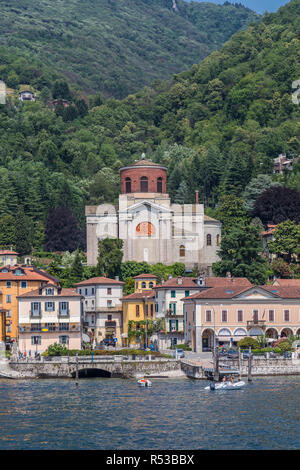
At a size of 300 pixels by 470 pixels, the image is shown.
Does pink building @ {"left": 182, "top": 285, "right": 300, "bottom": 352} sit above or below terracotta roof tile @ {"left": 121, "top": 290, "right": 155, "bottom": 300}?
below

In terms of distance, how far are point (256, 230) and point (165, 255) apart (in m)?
14.6

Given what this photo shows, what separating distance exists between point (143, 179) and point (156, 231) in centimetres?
918

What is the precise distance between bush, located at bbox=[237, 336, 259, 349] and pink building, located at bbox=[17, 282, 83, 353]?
1538 cm

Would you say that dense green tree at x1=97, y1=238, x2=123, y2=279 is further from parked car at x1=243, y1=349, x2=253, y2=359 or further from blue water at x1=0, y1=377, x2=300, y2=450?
blue water at x1=0, y1=377, x2=300, y2=450

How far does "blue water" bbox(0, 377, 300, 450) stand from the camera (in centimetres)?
5616

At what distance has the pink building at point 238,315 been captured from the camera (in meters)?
96.1

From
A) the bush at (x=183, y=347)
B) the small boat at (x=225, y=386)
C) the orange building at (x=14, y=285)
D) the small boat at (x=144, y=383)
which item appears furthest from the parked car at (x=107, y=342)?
the small boat at (x=225, y=386)

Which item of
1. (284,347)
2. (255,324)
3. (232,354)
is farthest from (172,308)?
(284,347)

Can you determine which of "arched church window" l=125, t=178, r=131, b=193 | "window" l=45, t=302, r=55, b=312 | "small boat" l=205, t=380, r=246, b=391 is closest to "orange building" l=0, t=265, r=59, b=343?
"window" l=45, t=302, r=55, b=312

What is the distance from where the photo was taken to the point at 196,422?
6219 cm

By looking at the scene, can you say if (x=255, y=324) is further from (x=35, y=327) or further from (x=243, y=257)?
(x=35, y=327)

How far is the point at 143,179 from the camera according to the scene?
441ft

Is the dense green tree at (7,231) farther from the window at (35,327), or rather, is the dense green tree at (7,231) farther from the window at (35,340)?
the window at (35,340)

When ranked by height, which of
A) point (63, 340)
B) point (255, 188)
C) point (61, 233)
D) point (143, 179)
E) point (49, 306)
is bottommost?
point (63, 340)
